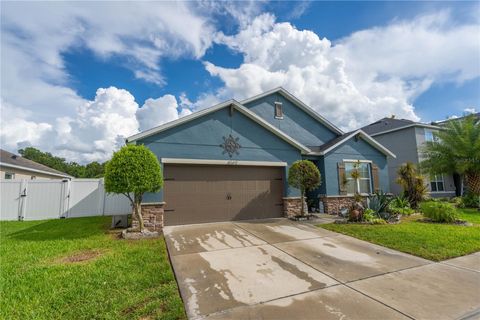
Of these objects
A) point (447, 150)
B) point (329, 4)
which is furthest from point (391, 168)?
point (329, 4)

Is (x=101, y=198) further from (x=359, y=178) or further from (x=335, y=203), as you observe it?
(x=359, y=178)

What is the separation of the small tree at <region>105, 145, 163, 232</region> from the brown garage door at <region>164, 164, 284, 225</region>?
1.47 m

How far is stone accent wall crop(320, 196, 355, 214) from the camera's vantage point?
460 inches

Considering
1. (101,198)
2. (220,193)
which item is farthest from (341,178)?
(101,198)

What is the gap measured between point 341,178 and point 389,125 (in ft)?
37.7

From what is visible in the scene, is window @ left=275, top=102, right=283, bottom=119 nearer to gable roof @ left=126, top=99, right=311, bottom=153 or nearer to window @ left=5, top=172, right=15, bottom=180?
gable roof @ left=126, top=99, right=311, bottom=153

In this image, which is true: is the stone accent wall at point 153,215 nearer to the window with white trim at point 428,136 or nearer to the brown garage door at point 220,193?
the brown garage door at point 220,193

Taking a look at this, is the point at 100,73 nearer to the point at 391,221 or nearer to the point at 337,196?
the point at 337,196

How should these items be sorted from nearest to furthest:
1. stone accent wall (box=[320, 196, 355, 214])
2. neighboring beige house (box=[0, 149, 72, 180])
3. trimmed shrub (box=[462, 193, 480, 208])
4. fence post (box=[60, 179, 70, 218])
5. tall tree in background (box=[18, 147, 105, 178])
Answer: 1. fence post (box=[60, 179, 70, 218])
2. stone accent wall (box=[320, 196, 355, 214])
3. trimmed shrub (box=[462, 193, 480, 208])
4. neighboring beige house (box=[0, 149, 72, 180])
5. tall tree in background (box=[18, 147, 105, 178])

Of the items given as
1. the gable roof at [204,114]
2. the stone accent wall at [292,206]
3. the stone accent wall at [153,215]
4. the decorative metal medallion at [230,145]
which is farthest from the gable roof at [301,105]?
the stone accent wall at [153,215]

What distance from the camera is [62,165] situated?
5559 cm

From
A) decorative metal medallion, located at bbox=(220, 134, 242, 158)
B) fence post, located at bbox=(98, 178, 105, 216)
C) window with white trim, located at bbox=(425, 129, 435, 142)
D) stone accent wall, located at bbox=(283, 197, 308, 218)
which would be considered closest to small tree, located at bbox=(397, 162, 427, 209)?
stone accent wall, located at bbox=(283, 197, 308, 218)

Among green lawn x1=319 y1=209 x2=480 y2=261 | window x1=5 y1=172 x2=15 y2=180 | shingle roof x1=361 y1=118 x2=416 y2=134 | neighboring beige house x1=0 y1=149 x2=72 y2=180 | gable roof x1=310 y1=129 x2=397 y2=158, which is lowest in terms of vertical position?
green lawn x1=319 y1=209 x2=480 y2=261

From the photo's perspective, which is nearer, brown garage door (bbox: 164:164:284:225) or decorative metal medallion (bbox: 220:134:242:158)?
brown garage door (bbox: 164:164:284:225)
